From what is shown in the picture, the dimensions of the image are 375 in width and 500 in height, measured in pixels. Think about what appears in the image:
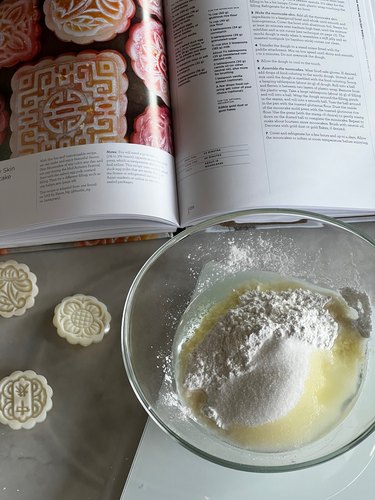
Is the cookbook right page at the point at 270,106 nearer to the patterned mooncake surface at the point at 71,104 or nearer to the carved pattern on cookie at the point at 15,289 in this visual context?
the patterned mooncake surface at the point at 71,104

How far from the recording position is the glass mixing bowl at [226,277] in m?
0.65

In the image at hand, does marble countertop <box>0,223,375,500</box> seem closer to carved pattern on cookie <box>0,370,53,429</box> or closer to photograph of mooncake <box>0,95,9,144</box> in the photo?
carved pattern on cookie <box>0,370,53,429</box>

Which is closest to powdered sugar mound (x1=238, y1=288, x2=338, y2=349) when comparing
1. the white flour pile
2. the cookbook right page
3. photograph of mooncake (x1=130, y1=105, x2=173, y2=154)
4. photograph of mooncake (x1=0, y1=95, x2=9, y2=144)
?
the white flour pile

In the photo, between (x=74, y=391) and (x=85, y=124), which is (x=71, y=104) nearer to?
(x=85, y=124)

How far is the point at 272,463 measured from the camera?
2.08 ft

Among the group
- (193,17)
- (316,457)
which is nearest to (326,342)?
(316,457)

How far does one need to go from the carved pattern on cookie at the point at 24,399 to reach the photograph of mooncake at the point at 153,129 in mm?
301

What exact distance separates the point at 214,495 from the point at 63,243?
346 mm

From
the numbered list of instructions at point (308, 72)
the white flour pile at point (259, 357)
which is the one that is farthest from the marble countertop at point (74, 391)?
the numbered list of instructions at point (308, 72)

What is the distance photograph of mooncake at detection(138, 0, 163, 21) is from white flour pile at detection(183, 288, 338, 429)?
39 centimetres

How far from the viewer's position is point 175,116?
80cm

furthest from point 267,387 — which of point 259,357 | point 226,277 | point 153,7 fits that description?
point 153,7

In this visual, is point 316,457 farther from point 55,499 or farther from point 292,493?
point 55,499

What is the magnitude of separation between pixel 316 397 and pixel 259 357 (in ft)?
0.24
